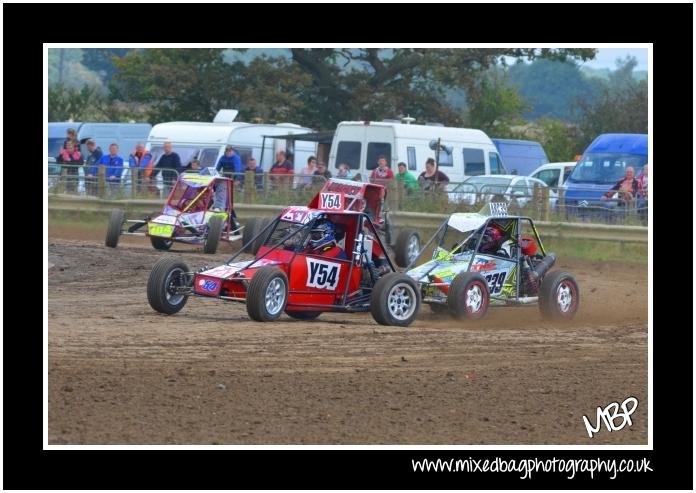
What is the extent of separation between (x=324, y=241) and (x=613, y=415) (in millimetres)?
4777

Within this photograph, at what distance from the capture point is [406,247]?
18.2 metres

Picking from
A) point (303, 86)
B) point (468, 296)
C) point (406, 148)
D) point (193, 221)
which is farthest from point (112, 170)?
point (468, 296)

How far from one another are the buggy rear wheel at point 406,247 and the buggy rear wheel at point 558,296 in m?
4.62

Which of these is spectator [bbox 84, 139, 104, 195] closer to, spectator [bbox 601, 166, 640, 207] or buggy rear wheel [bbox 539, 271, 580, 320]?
spectator [bbox 601, 166, 640, 207]

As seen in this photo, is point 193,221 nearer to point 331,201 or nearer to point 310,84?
point 331,201

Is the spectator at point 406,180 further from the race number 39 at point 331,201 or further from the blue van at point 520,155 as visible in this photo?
the blue van at point 520,155

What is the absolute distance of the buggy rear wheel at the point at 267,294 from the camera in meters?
11.8

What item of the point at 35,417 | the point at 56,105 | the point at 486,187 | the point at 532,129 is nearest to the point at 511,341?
the point at 35,417

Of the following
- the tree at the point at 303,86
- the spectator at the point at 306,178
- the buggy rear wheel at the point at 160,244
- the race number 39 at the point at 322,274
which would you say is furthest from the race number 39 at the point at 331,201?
the tree at the point at 303,86

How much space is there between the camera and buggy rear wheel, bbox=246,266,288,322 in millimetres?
11766

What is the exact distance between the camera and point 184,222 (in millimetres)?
19406

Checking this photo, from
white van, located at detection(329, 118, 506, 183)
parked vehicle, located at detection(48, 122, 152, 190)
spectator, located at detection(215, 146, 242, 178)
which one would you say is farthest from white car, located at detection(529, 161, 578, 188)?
parked vehicle, located at detection(48, 122, 152, 190)

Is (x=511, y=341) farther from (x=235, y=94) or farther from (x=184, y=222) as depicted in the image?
(x=235, y=94)

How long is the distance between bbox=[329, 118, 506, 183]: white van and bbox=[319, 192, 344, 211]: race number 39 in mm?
10696
